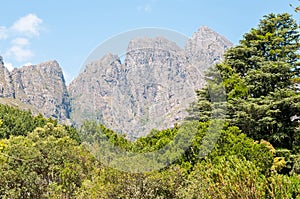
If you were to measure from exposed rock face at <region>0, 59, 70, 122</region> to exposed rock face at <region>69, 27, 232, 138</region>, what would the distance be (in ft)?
518

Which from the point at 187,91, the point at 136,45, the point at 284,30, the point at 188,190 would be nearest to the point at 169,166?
the point at 188,190

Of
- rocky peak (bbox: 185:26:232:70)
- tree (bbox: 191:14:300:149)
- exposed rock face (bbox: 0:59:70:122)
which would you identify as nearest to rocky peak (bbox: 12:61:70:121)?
exposed rock face (bbox: 0:59:70:122)

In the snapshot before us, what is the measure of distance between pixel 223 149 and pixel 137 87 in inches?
170

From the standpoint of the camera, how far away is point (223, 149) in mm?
12547

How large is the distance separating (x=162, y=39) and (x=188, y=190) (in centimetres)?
403

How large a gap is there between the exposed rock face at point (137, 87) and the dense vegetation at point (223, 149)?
0.55 metres

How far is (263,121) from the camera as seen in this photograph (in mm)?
18172

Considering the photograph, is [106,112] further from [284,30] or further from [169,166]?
[284,30]

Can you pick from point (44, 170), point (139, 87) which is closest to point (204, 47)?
point (139, 87)

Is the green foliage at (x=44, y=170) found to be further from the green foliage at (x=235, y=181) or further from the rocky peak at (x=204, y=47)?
the green foliage at (x=235, y=181)

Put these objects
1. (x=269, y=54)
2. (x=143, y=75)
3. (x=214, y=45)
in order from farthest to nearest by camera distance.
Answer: (x=269, y=54), (x=214, y=45), (x=143, y=75)

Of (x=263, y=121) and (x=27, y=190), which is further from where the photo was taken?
(x=263, y=121)

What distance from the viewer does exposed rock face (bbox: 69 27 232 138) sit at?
9.39m

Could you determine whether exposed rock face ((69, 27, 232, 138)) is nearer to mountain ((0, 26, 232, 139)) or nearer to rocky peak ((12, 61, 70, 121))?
mountain ((0, 26, 232, 139))
